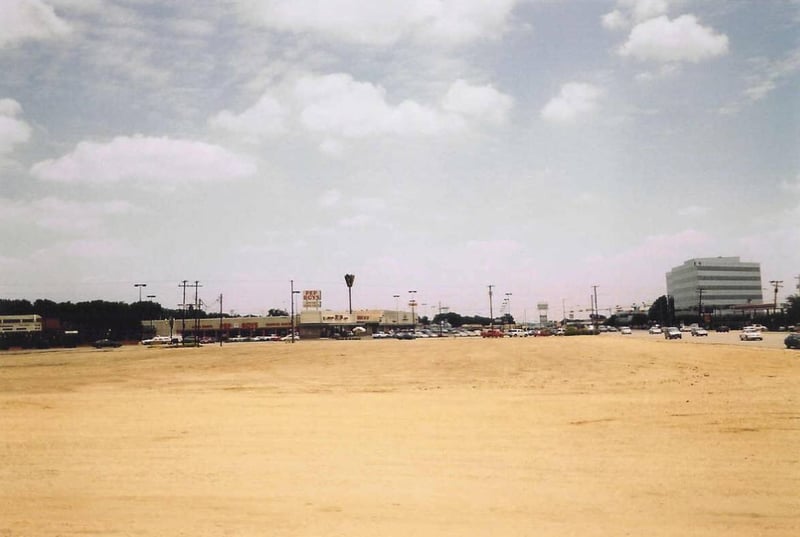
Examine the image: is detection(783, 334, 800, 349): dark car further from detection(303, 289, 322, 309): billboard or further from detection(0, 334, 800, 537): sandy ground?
detection(303, 289, 322, 309): billboard

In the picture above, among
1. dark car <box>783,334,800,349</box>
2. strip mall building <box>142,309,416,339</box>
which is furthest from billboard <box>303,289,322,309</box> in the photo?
dark car <box>783,334,800,349</box>

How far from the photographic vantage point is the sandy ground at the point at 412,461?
28.7ft

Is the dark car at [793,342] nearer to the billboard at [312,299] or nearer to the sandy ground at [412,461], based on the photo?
the sandy ground at [412,461]

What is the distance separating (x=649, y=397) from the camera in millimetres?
20500

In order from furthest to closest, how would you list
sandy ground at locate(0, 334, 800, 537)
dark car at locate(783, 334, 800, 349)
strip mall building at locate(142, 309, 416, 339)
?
strip mall building at locate(142, 309, 416, 339), dark car at locate(783, 334, 800, 349), sandy ground at locate(0, 334, 800, 537)

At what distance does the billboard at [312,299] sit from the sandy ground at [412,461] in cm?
11407

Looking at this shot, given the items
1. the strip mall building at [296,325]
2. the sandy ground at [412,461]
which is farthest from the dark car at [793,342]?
the strip mall building at [296,325]

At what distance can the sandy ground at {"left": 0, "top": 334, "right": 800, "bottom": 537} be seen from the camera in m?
8.74

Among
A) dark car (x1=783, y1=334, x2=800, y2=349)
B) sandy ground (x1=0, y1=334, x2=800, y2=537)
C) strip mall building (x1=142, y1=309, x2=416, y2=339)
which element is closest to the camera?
sandy ground (x1=0, y1=334, x2=800, y2=537)

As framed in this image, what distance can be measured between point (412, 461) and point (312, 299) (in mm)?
129040

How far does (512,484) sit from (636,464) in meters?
2.84

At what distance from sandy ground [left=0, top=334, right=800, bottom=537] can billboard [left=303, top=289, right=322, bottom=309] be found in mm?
114072

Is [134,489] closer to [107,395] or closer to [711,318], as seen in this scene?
[107,395]

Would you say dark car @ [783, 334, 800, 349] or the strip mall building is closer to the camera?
dark car @ [783, 334, 800, 349]
